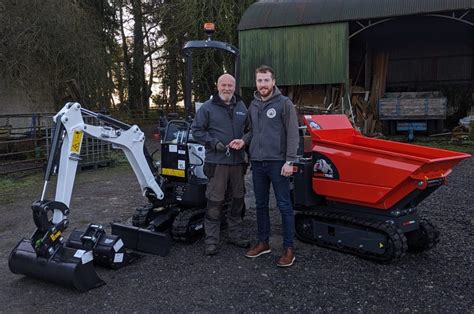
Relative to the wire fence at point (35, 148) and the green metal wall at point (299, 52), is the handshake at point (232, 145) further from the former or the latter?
the green metal wall at point (299, 52)

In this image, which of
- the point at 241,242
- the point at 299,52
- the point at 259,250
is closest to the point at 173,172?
the point at 241,242

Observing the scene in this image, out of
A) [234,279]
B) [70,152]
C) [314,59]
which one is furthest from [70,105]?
[314,59]

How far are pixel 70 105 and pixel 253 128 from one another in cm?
169

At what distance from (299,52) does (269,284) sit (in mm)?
13392

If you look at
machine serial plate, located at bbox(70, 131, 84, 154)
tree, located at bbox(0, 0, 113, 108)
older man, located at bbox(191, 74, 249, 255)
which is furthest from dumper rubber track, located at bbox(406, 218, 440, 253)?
tree, located at bbox(0, 0, 113, 108)

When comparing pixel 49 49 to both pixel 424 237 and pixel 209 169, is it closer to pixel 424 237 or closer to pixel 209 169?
pixel 209 169

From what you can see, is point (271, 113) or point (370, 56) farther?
point (370, 56)

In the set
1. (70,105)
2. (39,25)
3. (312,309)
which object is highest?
(39,25)

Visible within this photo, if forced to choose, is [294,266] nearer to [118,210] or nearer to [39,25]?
[118,210]

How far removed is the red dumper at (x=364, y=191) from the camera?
14.3ft

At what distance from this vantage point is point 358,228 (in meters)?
4.70

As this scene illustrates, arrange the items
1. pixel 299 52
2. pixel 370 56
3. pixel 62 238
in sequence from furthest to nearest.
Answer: pixel 370 56, pixel 299 52, pixel 62 238

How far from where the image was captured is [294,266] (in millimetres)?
4570

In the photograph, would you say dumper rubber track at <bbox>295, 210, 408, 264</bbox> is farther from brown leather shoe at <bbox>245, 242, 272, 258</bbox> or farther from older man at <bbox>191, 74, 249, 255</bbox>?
older man at <bbox>191, 74, 249, 255</bbox>
